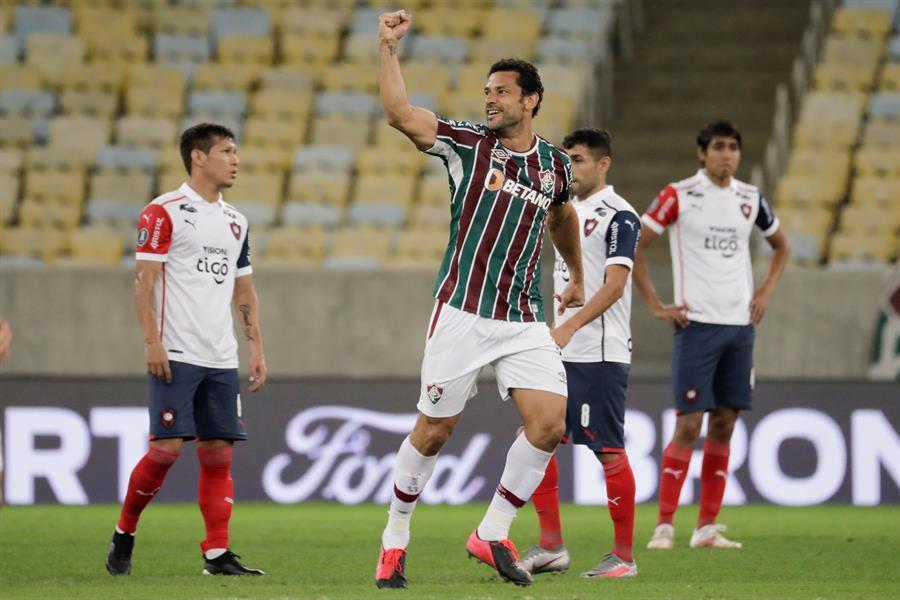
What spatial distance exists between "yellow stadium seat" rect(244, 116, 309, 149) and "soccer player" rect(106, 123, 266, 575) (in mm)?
8845

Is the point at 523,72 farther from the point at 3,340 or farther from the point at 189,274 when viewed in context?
the point at 3,340

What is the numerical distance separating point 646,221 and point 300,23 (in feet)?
31.7

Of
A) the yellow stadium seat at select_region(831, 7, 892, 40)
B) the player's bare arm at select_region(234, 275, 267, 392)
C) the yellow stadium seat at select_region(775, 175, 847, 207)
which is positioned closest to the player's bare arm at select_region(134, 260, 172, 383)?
the player's bare arm at select_region(234, 275, 267, 392)

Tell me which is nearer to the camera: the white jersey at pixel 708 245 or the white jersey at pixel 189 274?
the white jersey at pixel 189 274

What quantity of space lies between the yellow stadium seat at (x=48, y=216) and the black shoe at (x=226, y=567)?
28.6 ft

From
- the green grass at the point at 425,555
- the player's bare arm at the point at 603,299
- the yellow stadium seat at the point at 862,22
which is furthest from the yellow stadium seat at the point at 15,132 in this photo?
the player's bare arm at the point at 603,299

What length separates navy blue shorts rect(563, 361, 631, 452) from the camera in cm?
796

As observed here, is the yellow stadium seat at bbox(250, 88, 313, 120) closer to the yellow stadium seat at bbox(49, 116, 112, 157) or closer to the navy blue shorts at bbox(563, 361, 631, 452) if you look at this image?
the yellow stadium seat at bbox(49, 116, 112, 157)

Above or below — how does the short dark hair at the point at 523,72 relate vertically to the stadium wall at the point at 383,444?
above

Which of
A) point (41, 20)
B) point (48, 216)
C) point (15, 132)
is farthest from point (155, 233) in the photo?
point (41, 20)

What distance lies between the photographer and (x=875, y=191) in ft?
50.1

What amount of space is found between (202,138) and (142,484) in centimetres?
170

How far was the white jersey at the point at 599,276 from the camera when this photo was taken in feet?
26.4

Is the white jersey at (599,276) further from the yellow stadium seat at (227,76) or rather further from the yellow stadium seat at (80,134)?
the yellow stadium seat at (227,76)
